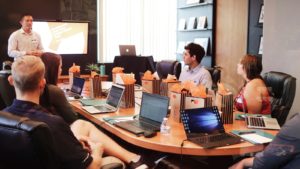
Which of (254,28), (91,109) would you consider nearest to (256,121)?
(91,109)

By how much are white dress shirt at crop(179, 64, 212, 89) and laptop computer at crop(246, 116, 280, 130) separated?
1.16 m

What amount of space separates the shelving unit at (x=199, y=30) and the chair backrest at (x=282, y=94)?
3.06 metres

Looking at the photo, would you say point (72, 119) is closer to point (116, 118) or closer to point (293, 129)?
point (116, 118)

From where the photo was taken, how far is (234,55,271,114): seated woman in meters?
3.01

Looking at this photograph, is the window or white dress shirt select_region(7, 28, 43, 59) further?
the window

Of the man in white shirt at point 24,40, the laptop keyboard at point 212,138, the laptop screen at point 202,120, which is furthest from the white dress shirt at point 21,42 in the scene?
the laptop keyboard at point 212,138

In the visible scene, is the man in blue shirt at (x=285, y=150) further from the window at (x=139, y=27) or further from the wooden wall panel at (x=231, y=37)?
the window at (x=139, y=27)

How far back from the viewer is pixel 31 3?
6266 mm

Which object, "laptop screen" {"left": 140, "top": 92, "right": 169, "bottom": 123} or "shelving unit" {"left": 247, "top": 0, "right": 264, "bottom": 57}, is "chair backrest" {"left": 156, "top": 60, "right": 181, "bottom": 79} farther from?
"laptop screen" {"left": 140, "top": 92, "right": 169, "bottom": 123}

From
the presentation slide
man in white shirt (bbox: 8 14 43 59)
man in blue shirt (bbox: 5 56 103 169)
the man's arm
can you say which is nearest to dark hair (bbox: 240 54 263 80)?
man in blue shirt (bbox: 5 56 103 169)

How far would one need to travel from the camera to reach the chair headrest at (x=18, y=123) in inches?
58.6

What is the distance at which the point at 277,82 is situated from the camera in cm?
323

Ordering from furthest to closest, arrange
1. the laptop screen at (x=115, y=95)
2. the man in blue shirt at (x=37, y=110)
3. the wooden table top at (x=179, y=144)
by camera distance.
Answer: the laptop screen at (x=115, y=95) → the wooden table top at (x=179, y=144) → the man in blue shirt at (x=37, y=110)

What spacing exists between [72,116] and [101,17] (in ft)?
14.7
